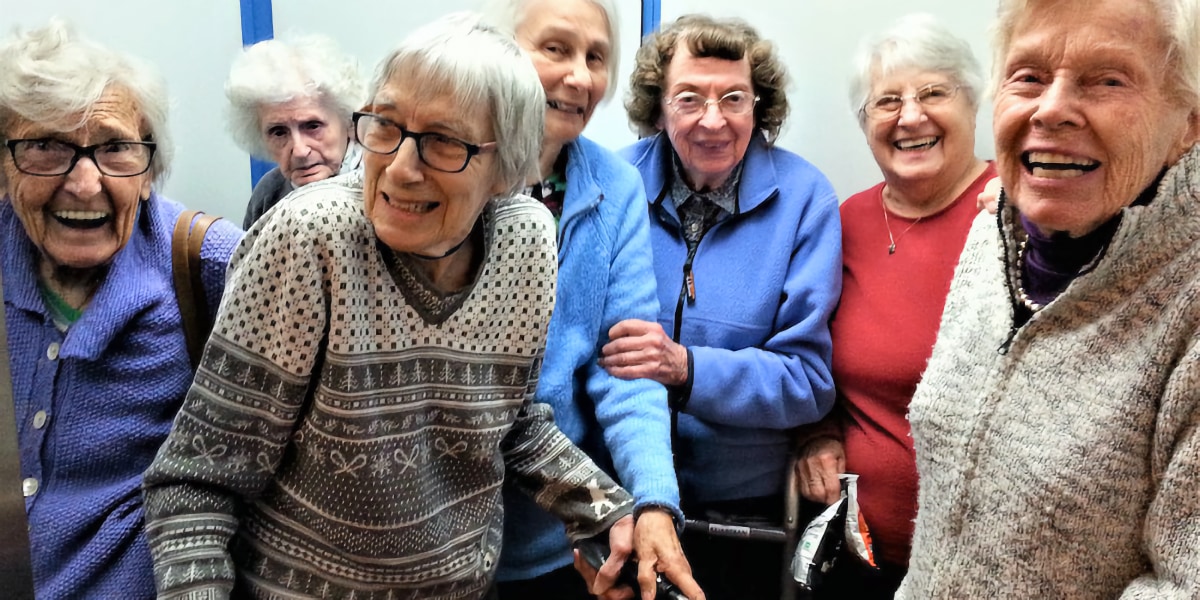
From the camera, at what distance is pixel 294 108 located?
69.3 inches

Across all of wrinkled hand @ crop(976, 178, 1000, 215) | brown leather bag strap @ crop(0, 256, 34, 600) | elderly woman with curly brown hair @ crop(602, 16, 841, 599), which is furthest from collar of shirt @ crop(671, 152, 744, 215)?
brown leather bag strap @ crop(0, 256, 34, 600)

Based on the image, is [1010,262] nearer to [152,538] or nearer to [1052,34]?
[1052,34]

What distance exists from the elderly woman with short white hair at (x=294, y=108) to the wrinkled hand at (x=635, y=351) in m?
0.72

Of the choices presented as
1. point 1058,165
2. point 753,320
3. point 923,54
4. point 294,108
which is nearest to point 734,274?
point 753,320

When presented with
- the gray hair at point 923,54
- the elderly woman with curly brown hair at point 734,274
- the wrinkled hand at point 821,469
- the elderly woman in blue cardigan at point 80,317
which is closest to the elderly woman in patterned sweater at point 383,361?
the elderly woman in blue cardigan at point 80,317

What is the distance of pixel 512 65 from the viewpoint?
3.44ft

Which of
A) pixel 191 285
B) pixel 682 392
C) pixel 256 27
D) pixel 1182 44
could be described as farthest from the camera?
pixel 256 27

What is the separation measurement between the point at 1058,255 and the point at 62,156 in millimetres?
1382

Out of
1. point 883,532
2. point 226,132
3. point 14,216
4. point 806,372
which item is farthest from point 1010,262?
point 226,132

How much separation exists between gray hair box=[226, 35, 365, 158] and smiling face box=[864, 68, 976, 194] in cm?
115

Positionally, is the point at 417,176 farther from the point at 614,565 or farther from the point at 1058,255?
the point at 1058,255

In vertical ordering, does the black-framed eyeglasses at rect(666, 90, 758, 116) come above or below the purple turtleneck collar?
above

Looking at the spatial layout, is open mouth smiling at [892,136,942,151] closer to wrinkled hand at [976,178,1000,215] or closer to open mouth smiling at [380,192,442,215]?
wrinkled hand at [976,178,1000,215]

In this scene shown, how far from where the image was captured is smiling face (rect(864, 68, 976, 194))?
1.72 metres
